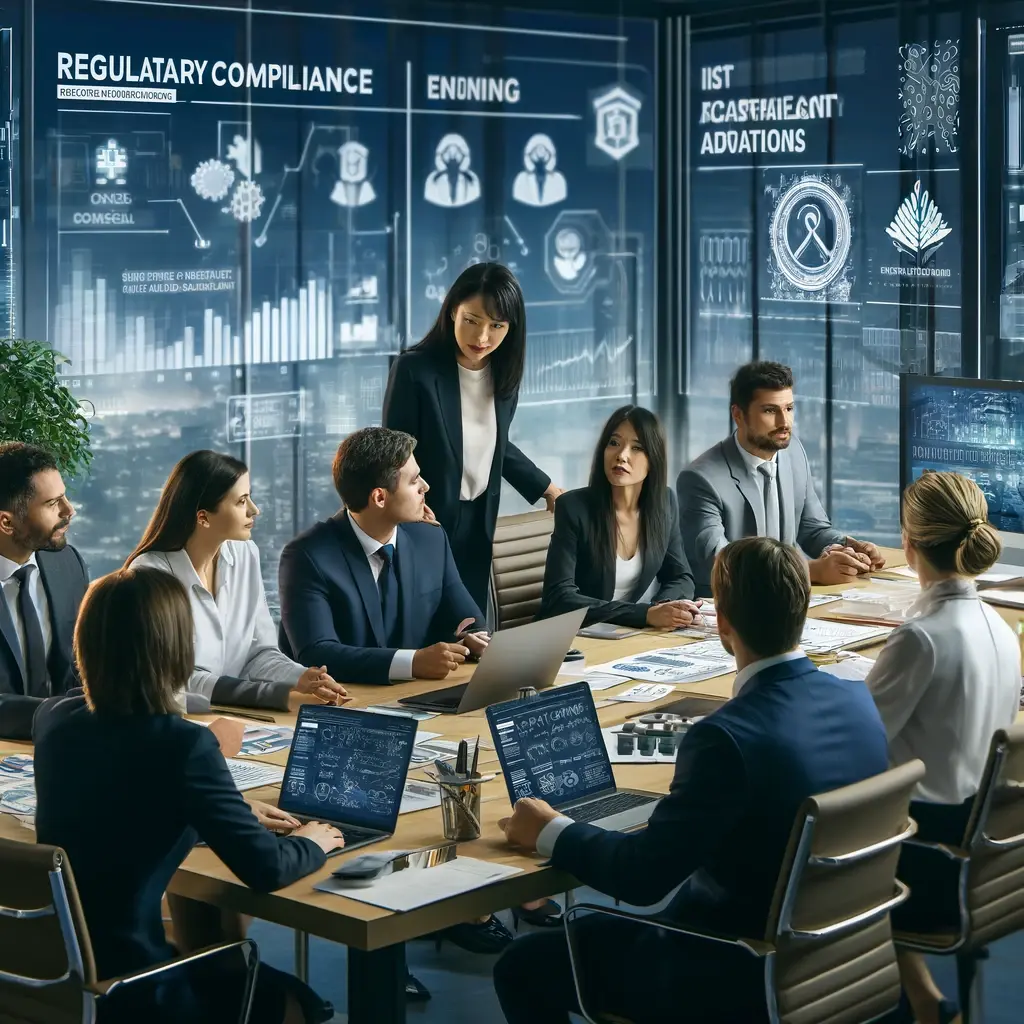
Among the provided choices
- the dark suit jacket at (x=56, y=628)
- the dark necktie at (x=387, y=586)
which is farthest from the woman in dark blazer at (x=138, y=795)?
the dark necktie at (x=387, y=586)

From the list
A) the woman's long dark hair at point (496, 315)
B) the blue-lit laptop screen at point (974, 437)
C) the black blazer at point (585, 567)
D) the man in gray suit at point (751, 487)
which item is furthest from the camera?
the man in gray suit at point (751, 487)

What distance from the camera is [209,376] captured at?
271 inches

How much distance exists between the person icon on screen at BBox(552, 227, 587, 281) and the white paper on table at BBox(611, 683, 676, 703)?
4381mm

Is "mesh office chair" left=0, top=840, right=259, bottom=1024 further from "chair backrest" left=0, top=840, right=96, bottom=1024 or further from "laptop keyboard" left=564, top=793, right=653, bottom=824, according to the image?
"laptop keyboard" left=564, top=793, right=653, bottom=824

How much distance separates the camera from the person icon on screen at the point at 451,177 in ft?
24.8

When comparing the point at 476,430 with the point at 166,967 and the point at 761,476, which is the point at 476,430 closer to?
the point at 761,476

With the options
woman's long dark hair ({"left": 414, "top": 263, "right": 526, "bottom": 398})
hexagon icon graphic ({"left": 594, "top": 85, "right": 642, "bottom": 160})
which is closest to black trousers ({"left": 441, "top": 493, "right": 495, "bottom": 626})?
woman's long dark hair ({"left": 414, "top": 263, "right": 526, "bottom": 398})

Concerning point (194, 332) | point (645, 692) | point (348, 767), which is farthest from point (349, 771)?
point (194, 332)

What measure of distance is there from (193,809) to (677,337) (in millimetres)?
6177

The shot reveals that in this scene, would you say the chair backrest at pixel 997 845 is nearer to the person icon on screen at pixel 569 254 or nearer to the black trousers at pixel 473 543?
the black trousers at pixel 473 543

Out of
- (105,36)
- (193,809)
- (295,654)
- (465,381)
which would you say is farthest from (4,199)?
(193,809)

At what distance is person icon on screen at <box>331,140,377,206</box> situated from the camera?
721cm

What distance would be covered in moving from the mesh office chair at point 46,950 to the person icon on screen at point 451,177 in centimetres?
532

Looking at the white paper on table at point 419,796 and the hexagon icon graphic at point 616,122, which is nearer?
the white paper on table at point 419,796
